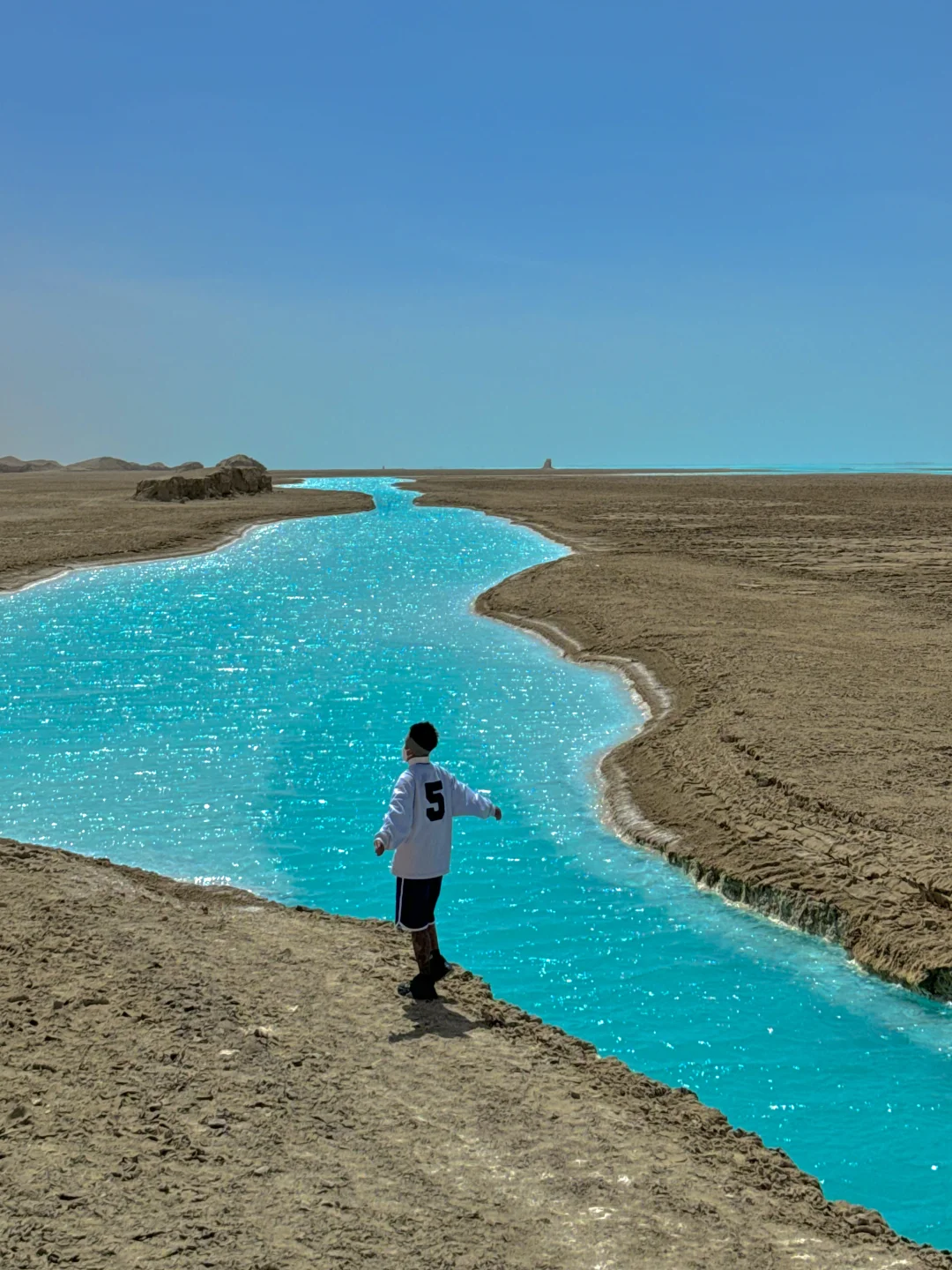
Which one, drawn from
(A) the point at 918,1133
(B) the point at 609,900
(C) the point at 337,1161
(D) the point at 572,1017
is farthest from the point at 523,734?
(C) the point at 337,1161

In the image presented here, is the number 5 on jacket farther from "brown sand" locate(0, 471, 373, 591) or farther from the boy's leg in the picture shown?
"brown sand" locate(0, 471, 373, 591)

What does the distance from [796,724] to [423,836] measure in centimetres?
737

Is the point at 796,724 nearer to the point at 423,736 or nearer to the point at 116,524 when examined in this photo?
the point at 423,736

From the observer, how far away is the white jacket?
21.6 ft

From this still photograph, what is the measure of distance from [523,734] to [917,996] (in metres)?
7.42

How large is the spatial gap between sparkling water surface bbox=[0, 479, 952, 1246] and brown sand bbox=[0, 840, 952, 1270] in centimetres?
125

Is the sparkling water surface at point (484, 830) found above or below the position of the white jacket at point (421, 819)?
below

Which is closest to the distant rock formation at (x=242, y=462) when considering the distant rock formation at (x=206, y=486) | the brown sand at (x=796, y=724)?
the distant rock formation at (x=206, y=486)

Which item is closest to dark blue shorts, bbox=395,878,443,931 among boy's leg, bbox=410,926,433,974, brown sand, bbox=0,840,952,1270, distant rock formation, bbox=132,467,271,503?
boy's leg, bbox=410,926,433,974

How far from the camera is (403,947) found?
25.5 feet

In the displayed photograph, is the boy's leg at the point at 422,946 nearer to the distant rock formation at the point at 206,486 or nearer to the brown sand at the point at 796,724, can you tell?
the brown sand at the point at 796,724

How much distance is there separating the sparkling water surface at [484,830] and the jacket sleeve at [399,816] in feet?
6.98

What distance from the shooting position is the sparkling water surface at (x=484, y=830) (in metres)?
7.08

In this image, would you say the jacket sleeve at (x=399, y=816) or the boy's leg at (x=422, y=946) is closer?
the jacket sleeve at (x=399, y=816)
